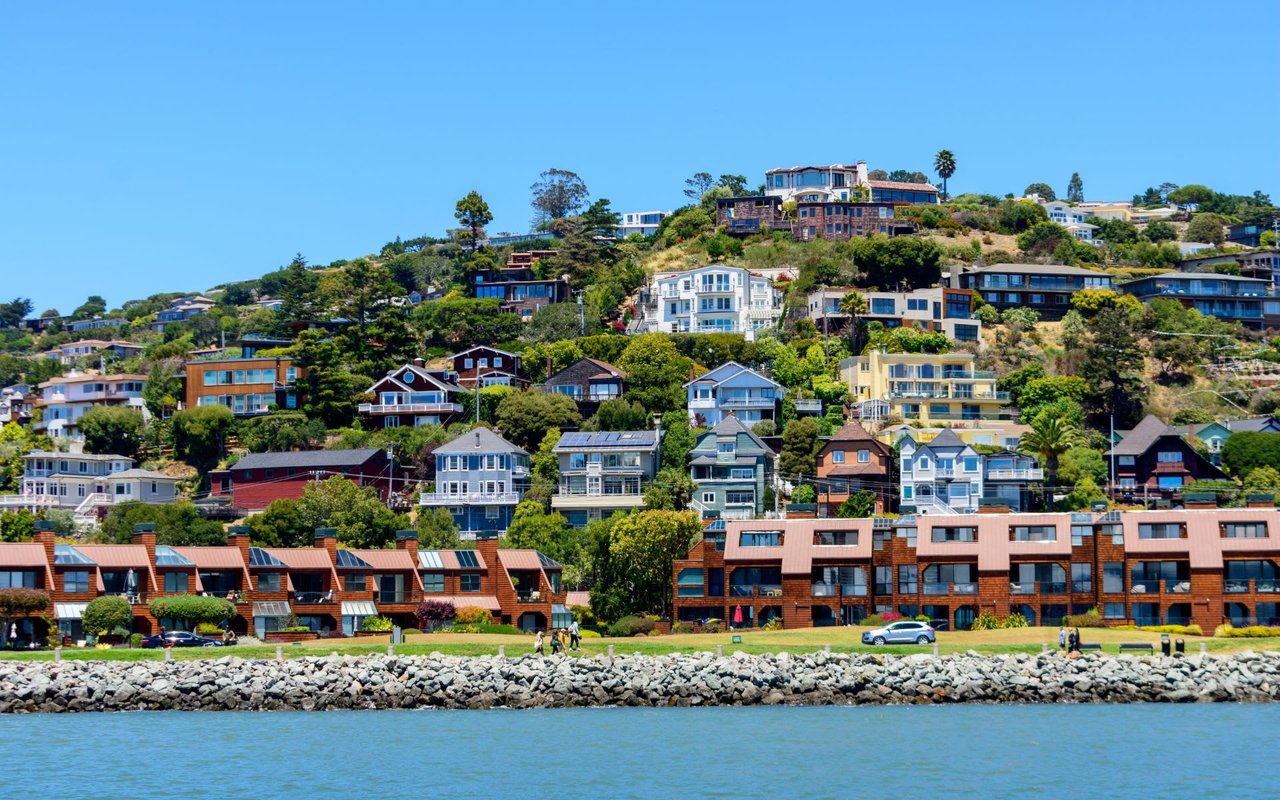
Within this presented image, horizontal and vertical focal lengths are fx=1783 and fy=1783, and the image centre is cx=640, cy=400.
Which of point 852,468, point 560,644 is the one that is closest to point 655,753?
point 560,644

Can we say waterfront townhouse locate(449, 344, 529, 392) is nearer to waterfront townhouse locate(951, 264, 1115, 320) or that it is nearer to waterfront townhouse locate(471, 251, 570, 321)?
waterfront townhouse locate(471, 251, 570, 321)

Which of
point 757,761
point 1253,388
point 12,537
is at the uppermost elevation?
point 1253,388

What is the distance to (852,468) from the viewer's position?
102938 mm

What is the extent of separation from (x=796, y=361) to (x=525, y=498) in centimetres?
2594

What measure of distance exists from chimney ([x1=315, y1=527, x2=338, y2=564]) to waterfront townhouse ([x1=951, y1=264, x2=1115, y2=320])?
72.2m

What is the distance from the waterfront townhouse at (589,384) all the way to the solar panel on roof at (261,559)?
1665 inches

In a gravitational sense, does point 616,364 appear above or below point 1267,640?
above

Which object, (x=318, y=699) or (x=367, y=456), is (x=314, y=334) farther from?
(x=318, y=699)

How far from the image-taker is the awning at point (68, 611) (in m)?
73.9

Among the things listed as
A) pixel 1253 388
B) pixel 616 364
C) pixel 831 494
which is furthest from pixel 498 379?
pixel 1253 388

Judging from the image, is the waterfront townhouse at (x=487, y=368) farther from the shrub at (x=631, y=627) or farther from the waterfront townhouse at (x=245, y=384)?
the shrub at (x=631, y=627)

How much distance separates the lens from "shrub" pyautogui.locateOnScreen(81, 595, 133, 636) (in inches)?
2825

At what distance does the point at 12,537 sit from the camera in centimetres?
9425

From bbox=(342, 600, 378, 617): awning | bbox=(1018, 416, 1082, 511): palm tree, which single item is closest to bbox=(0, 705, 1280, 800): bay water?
bbox=(342, 600, 378, 617): awning
